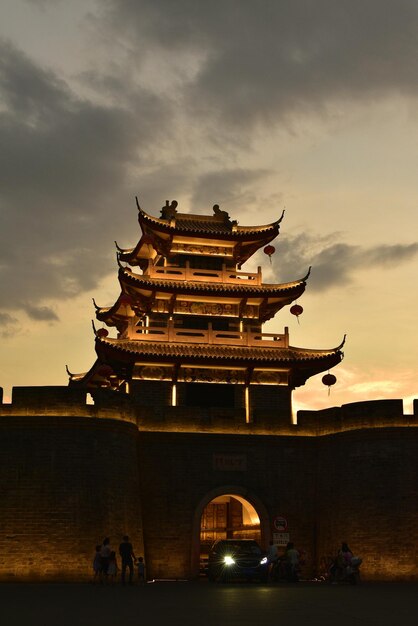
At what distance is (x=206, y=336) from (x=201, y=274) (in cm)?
309

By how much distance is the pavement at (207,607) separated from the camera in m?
12.5

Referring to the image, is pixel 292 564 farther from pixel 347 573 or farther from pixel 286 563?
pixel 347 573

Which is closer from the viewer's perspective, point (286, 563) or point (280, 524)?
point (286, 563)

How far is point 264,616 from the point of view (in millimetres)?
13172

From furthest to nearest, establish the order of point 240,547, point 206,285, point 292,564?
point 206,285 < point 292,564 < point 240,547

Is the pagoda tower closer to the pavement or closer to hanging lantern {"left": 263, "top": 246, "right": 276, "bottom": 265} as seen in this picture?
hanging lantern {"left": 263, "top": 246, "right": 276, "bottom": 265}

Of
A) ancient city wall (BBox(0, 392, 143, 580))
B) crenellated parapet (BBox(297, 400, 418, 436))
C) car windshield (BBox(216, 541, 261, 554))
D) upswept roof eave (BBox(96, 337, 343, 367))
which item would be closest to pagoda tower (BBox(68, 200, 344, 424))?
upswept roof eave (BBox(96, 337, 343, 367))

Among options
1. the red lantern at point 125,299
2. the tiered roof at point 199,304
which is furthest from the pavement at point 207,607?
the red lantern at point 125,299

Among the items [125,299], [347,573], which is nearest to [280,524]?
[347,573]

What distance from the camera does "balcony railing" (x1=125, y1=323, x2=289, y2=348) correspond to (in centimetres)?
3366

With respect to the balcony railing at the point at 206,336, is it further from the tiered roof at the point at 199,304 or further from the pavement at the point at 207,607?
the pavement at the point at 207,607

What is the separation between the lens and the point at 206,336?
112 ft

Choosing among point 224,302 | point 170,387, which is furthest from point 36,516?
point 224,302

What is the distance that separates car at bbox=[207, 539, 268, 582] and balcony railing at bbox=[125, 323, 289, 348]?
1088cm
